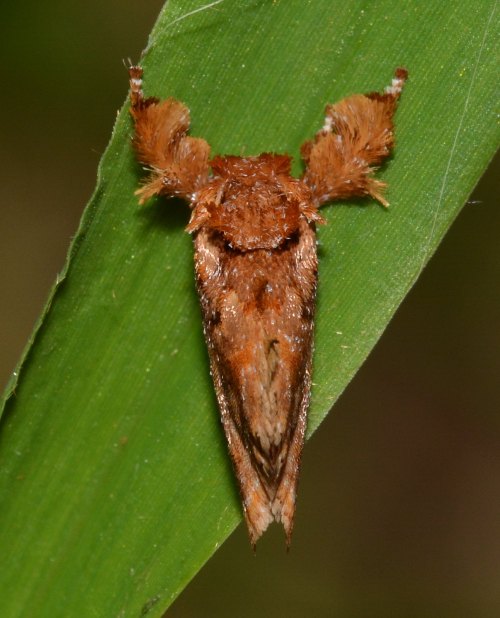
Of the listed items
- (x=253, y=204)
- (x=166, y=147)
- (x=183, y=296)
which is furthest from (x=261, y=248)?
(x=166, y=147)

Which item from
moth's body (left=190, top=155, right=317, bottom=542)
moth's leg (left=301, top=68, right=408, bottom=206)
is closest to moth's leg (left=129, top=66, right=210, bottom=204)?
moth's body (left=190, top=155, right=317, bottom=542)

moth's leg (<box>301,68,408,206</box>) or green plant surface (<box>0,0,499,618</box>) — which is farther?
moth's leg (<box>301,68,408,206</box>)

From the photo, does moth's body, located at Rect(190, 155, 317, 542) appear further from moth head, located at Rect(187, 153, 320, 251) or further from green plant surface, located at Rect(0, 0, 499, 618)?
green plant surface, located at Rect(0, 0, 499, 618)

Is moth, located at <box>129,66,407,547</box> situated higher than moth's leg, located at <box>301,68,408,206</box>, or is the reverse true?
moth's leg, located at <box>301,68,408,206</box>

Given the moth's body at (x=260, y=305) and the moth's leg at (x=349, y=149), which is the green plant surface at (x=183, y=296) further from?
the moth's body at (x=260, y=305)

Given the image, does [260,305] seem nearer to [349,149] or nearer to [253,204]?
[253,204]

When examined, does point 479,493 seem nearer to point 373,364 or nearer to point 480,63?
point 373,364

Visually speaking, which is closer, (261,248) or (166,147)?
(261,248)
